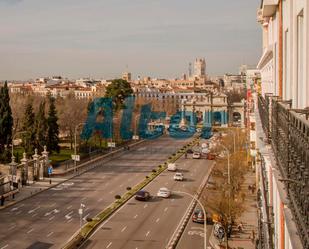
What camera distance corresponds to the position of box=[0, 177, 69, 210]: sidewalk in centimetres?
3162

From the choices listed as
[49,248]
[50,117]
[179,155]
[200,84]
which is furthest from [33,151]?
[200,84]

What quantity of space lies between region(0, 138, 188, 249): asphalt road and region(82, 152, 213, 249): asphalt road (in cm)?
167

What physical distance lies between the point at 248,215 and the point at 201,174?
15.4 metres

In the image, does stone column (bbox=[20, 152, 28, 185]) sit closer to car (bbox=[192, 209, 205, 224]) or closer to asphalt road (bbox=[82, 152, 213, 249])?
asphalt road (bbox=[82, 152, 213, 249])

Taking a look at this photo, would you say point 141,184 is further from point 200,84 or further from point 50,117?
point 200,84

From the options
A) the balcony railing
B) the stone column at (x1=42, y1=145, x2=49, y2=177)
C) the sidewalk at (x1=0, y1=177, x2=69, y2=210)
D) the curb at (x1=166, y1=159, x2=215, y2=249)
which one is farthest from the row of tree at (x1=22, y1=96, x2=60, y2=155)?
the balcony railing

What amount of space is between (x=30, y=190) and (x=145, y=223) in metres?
13.1

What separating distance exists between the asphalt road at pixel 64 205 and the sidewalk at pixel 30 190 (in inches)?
24.6

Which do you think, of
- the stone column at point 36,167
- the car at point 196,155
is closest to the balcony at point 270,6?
the stone column at point 36,167

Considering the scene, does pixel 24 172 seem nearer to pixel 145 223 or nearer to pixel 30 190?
pixel 30 190

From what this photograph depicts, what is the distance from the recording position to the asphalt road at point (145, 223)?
72.7ft

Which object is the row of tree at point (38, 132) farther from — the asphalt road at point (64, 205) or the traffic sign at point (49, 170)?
the asphalt road at point (64, 205)

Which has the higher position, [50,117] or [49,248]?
[50,117]

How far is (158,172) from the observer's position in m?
43.4
